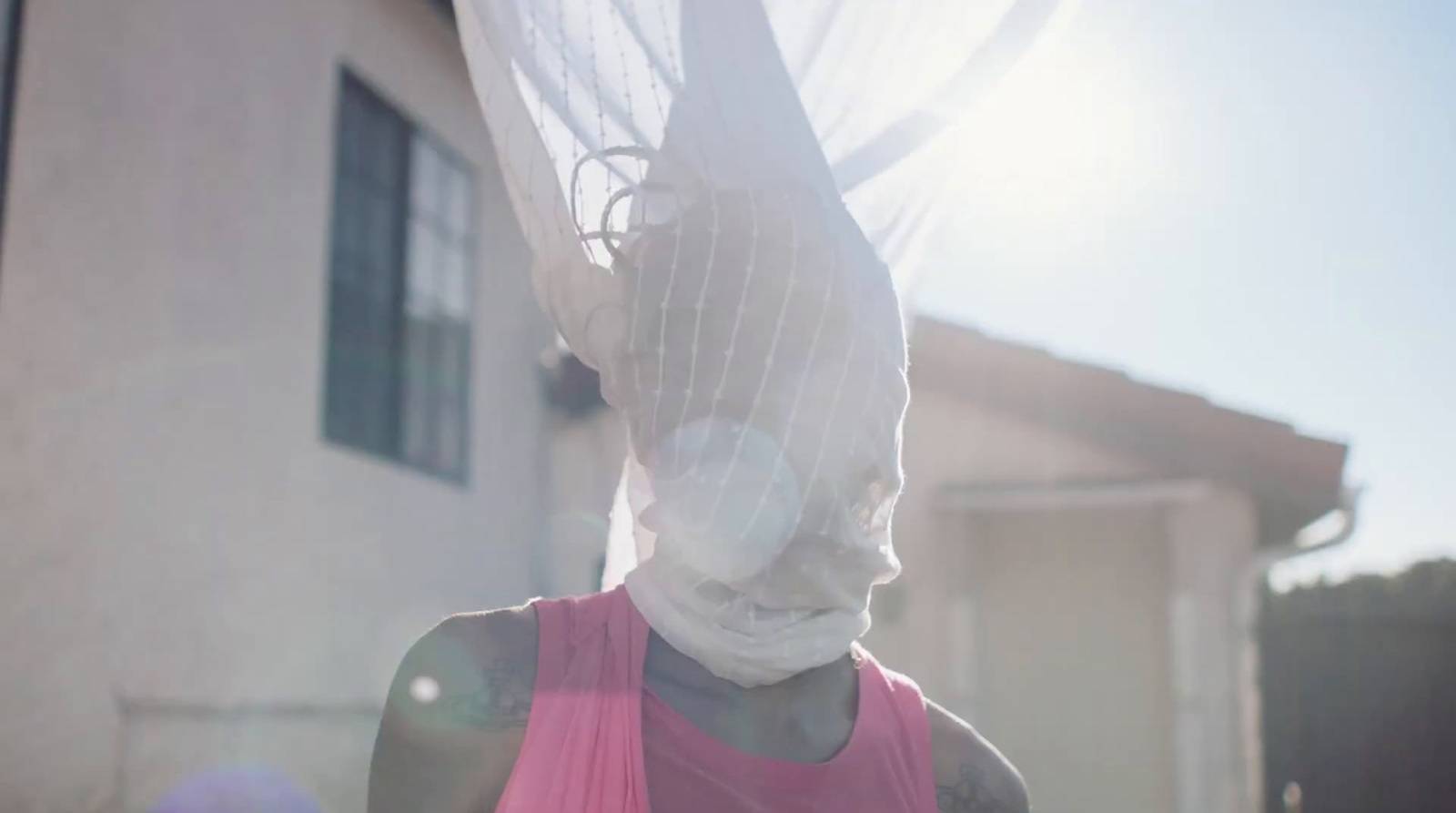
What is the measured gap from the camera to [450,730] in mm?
1548

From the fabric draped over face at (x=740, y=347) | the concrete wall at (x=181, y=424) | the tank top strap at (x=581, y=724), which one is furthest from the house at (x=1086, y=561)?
the tank top strap at (x=581, y=724)

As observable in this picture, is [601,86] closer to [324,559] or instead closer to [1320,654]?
[324,559]

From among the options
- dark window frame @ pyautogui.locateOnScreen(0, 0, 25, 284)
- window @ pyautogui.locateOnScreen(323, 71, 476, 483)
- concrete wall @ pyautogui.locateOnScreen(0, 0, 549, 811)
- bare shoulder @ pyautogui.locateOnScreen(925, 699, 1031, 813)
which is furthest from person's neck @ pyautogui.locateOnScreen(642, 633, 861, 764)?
window @ pyautogui.locateOnScreen(323, 71, 476, 483)

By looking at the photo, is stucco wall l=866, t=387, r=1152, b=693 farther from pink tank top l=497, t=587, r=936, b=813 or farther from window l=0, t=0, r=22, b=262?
pink tank top l=497, t=587, r=936, b=813

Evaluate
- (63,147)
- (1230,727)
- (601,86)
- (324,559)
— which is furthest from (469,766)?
(1230,727)

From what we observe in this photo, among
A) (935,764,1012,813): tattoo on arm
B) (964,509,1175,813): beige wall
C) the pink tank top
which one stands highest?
the pink tank top

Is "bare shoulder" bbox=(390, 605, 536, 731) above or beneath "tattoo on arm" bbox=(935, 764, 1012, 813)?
above

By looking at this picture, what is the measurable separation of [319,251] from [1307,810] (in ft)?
23.1

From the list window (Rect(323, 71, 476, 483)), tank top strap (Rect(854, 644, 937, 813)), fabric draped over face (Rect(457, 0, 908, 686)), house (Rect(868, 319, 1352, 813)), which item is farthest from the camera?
house (Rect(868, 319, 1352, 813))

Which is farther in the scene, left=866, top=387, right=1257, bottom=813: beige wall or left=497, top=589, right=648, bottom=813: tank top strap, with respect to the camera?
left=866, top=387, right=1257, bottom=813: beige wall

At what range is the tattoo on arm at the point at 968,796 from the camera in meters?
1.83

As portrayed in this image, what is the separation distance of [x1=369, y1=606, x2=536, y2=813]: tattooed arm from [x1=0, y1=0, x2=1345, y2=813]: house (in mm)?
2231

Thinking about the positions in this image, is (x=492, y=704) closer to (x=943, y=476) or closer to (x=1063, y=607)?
(x=943, y=476)

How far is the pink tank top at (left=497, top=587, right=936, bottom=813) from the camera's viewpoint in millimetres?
1512
